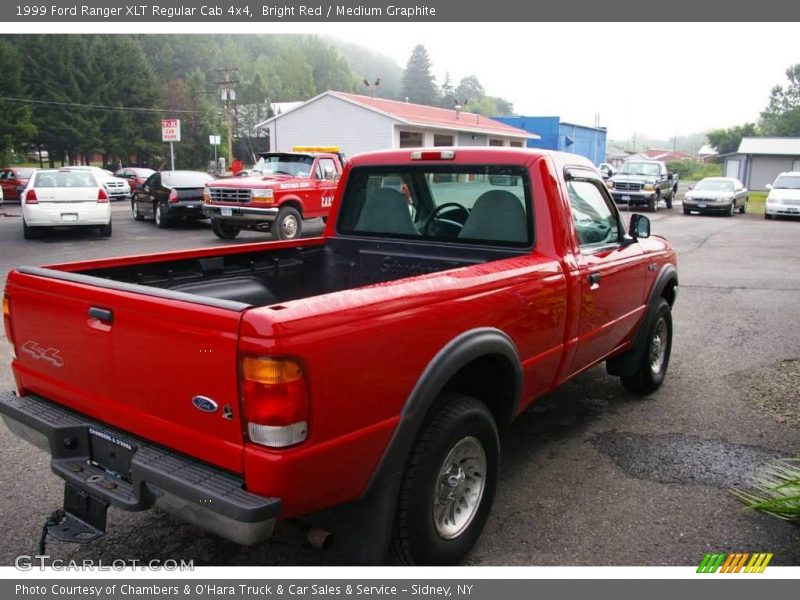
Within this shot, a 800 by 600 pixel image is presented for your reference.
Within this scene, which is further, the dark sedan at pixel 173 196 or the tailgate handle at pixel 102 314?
the dark sedan at pixel 173 196

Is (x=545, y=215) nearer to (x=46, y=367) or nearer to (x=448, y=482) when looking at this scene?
(x=448, y=482)

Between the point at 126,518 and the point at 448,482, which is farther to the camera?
the point at 126,518

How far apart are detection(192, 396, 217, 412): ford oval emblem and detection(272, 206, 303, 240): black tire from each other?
1270cm

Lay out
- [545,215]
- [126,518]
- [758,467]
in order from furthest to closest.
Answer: [758,467] → [545,215] → [126,518]

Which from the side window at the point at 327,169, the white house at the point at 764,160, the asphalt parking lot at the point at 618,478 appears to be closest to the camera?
the asphalt parking lot at the point at 618,478

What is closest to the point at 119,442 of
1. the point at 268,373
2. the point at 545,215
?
the point at 268,373

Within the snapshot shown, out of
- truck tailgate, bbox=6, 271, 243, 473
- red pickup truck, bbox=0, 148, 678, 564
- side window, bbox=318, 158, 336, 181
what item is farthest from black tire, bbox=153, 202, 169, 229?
truck tailgate, bbox=6, 271, 243, 473

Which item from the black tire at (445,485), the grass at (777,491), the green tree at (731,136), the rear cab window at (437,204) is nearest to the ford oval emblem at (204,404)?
the black tire at (445,485)

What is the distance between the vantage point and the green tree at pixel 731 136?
86.7m

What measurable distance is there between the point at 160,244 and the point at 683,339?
38.1 feet

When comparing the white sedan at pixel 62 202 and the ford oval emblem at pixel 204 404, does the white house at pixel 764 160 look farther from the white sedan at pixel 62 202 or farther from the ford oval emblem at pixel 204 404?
the ford oval emblem at pixel 204 404

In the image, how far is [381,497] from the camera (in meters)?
2.62

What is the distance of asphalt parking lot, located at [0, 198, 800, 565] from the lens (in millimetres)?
3195

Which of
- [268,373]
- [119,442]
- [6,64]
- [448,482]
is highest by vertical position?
[6,64]
